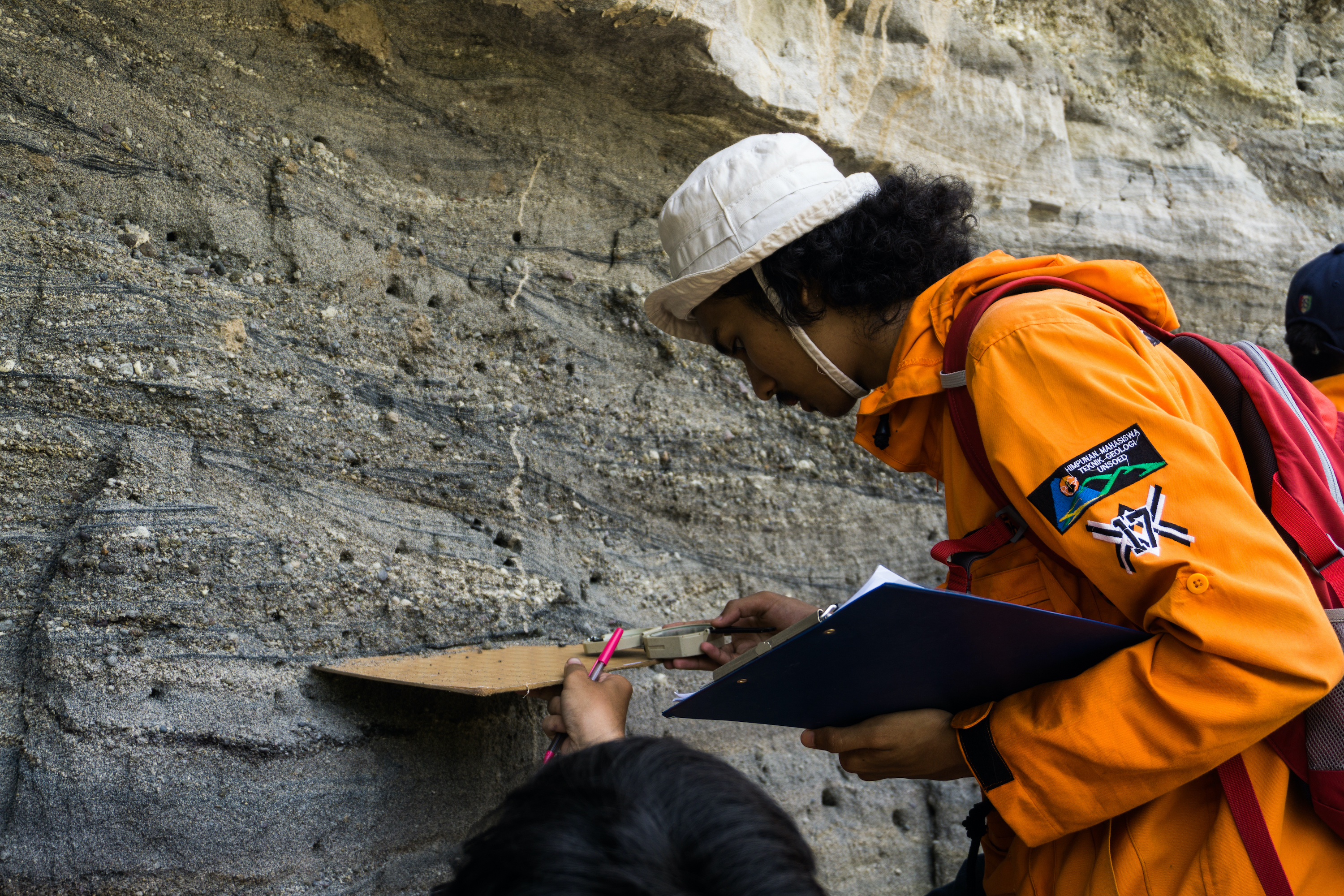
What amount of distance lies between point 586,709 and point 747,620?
1.96 feet

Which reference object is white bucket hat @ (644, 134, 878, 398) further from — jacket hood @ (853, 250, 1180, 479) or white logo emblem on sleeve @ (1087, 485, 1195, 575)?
white logo emblem on sleeve @ (1087, 485, 1195, 575)

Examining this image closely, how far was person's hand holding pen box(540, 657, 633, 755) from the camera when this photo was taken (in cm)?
154

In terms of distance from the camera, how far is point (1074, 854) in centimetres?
144

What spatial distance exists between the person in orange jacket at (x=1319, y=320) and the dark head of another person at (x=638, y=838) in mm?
2456

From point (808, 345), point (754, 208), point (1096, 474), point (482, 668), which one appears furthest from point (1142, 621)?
point (482, 668)

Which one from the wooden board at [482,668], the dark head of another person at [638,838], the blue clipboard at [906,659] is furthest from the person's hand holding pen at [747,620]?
the dark head of another person at [638,838]

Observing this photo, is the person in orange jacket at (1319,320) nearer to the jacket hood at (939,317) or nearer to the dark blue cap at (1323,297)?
the dark blue cap at (1323,297)

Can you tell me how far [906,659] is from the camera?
133cm

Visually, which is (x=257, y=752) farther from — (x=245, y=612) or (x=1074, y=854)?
(x=1074, y=854)

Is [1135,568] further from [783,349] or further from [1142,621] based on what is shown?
[783,349]

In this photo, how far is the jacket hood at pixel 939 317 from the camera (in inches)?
59.7

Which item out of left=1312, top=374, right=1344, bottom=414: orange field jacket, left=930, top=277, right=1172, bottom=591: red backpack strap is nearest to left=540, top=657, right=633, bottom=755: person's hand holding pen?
left=930, top=277, right=1172, bottom=591: red backpack strap

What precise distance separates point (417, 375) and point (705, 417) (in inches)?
38.2

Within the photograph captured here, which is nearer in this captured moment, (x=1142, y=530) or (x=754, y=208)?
(x=1142, y=530)
